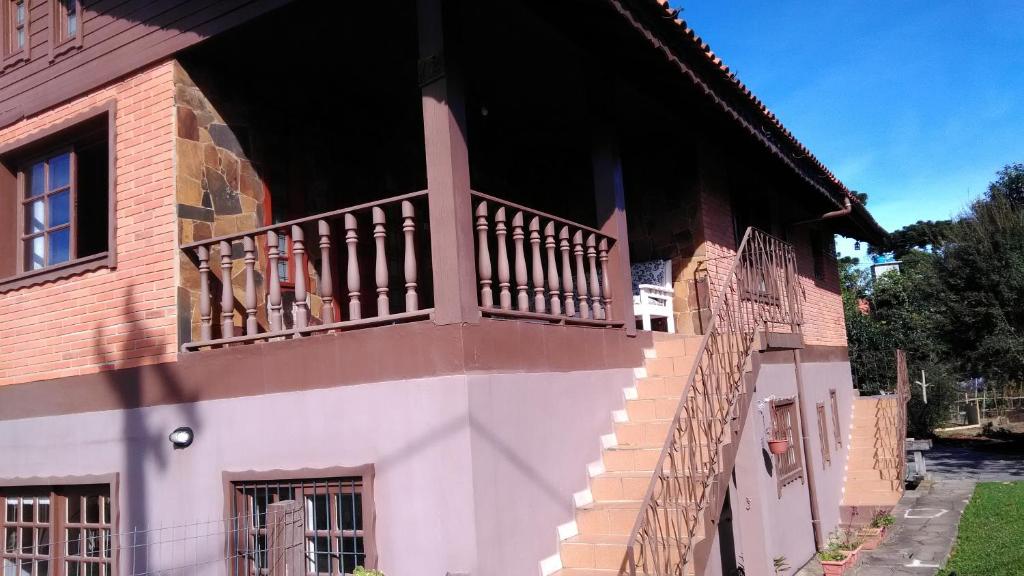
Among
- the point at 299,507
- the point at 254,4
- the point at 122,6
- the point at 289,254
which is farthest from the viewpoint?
the point at 289,254

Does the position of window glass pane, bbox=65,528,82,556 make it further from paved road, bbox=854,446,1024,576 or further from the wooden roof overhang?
paved road, bbox=854,446,1024,576

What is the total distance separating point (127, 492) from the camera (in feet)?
18.2

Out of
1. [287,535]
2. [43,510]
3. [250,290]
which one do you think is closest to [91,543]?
[43,510]

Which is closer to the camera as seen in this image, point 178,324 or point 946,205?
point 178,324

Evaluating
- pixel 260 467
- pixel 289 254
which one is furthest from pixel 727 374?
Answer: pixel 289 254

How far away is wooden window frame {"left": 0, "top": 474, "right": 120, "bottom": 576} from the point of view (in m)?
5.59

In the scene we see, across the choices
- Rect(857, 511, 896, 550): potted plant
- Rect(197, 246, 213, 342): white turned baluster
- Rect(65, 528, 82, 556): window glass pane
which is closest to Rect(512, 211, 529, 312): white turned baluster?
Rect(197, 246, 213, 342): white turned baluster

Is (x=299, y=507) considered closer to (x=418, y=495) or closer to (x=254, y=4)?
(x=418, y=495)

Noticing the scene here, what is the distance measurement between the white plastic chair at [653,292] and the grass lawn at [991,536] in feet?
13.9

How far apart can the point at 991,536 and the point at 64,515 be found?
35.5 ft

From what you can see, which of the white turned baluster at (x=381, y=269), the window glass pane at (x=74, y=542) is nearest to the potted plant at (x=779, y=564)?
the white turned baluster at (x=381, y=269)

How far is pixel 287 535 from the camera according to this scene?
3596mm

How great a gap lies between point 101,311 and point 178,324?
0.91 m

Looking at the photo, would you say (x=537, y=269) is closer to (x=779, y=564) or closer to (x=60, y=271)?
(x=60, y=271)
